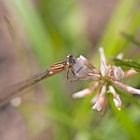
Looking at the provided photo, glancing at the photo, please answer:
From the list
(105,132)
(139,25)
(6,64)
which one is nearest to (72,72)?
(105,132)

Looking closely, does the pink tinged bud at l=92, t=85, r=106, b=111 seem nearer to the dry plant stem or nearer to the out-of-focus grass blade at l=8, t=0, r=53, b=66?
the dry plant stem

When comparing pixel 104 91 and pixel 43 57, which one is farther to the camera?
pixel 43 57

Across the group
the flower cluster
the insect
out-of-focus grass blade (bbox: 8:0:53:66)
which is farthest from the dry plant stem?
out-of-focus grass blade (bbox: 8:0:53:66)

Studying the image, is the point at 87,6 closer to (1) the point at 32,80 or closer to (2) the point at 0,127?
(2) the point at 0,127

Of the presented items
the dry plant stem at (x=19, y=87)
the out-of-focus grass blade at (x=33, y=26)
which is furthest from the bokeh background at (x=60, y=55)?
the dry plant stem at (x=19, y=87)

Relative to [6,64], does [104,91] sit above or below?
above

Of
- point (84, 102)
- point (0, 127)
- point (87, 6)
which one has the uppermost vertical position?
point (87, 6)

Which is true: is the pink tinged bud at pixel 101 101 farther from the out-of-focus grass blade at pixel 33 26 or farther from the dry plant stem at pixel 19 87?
the out-of-focus grass blade at pixel 33 26

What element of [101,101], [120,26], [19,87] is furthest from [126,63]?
[120,26]
